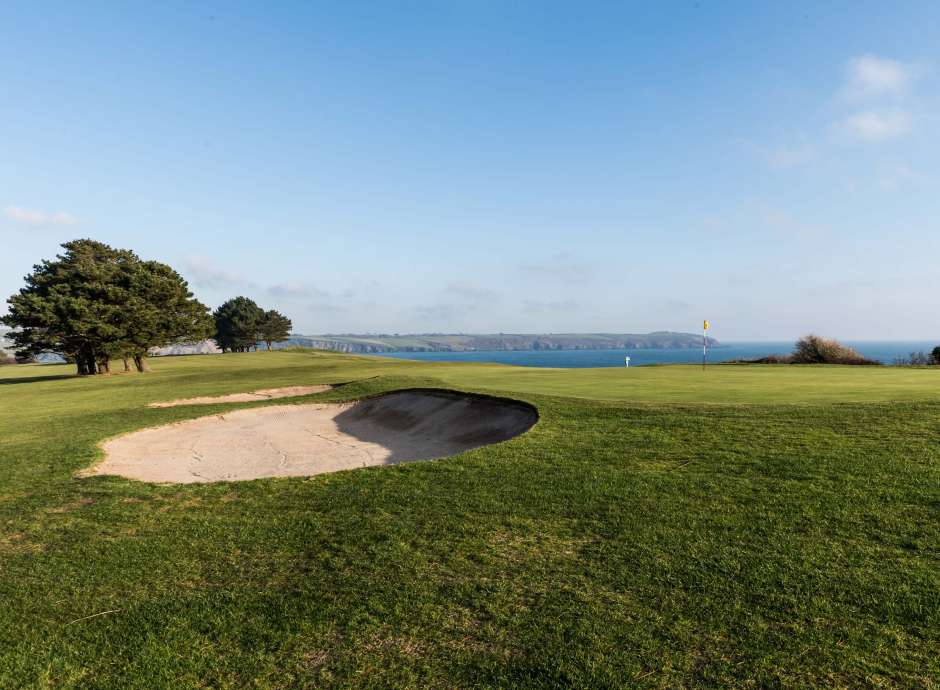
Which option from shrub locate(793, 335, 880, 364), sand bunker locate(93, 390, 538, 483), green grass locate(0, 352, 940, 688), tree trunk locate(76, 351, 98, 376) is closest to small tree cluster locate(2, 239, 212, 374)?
tree trunk locate(76, 351, 98, 376)

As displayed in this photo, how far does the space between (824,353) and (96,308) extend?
53289mm

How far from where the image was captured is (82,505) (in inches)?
308

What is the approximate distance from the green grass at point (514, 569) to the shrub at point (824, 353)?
1182 inches

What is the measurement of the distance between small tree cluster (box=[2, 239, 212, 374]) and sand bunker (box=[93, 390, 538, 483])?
26292 mm

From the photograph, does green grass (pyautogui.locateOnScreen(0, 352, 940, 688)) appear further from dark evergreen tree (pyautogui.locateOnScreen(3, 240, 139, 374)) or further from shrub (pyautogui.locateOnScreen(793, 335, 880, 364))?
dark evergreen tree (pyautogui.locateOnScreen(3, 240, 139, 374))

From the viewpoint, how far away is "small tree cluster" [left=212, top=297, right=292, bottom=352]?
94.2 metres

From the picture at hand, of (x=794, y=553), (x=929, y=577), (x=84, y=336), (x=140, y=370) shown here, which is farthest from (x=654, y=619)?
(x=140, y=370)

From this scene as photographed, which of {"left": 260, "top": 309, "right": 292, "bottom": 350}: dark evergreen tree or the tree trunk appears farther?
{"left": 260, "top": 309, "right": 292, "bottom": 350}: dark evergreen tree

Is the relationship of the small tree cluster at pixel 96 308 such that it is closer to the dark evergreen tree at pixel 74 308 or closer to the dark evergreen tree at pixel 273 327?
the dark evergreen tree at pixel 74 308

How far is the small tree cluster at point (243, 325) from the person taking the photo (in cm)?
9425

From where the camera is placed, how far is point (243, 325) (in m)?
93.2

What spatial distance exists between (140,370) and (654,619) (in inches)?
1910

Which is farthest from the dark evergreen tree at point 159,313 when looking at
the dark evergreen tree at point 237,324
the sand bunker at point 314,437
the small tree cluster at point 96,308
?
the dark evergreen tree at point 237,324

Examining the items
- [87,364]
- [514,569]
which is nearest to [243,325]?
[87,364]
